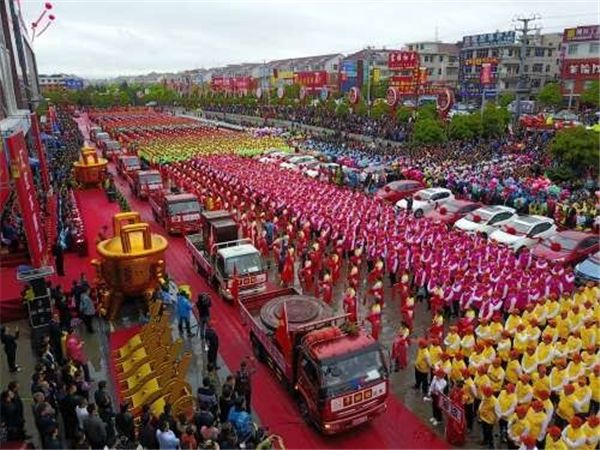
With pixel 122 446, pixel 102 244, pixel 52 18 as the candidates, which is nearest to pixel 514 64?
pixel 52 18

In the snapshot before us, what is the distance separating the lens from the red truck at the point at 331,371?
322 inches

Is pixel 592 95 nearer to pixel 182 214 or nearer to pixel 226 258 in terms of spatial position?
pixel 182 214

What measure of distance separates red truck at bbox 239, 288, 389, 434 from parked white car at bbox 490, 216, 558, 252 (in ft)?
29.7

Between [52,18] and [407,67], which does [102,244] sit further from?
[407,67]

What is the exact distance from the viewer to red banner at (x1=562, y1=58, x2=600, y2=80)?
48062 millimetres

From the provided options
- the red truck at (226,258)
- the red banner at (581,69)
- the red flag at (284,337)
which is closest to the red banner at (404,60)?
the red banner at (581,69)

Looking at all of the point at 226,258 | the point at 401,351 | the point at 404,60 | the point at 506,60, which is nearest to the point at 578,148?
the point at 401,351

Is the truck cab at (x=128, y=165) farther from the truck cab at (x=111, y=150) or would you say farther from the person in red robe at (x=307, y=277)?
the person in red robe at (x=307, y=277)

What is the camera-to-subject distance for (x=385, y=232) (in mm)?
15703

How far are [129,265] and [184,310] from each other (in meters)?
1.77

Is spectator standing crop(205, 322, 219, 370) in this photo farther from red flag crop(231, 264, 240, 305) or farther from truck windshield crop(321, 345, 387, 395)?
truck windshield crop(321, 345, 387, 395)

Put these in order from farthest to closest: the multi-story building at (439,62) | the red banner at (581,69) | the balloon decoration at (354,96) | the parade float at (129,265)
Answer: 1. the multi-story building at (439,62)
2. the red banner at (581,69)
3. the balloon decoration at (354,96)
4. the parade float at (129,265)

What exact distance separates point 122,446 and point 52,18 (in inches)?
997

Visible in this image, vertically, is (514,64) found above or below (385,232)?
above
